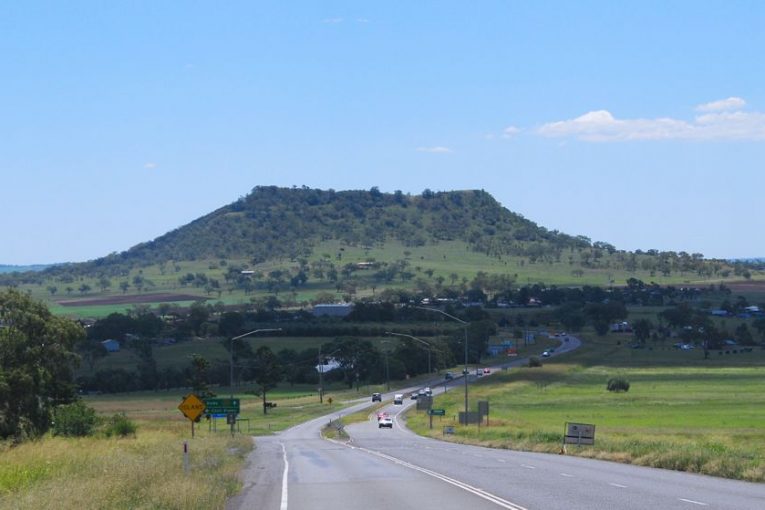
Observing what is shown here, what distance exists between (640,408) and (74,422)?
43121 millimetres

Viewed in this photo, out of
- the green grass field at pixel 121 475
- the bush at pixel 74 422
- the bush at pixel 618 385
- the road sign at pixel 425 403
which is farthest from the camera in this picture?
the bush at pixel 618 385

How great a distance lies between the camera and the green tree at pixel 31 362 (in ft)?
165

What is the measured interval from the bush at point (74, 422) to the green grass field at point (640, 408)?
59.9 feet

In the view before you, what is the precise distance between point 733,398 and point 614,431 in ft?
107

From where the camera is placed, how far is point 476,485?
25219 millimetres

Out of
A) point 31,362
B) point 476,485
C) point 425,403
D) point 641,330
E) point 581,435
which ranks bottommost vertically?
point 425,403

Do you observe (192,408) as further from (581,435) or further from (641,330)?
(641,330)

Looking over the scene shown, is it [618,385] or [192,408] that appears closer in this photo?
[192,408]

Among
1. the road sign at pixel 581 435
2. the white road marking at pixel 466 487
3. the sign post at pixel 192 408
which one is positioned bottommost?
the road sign at pixel 581 435

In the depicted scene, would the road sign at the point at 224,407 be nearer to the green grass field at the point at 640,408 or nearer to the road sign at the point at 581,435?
the green grass field at the point at 640,408

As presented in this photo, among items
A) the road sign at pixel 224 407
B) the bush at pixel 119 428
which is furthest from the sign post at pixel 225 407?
the bush at pixel 119 428

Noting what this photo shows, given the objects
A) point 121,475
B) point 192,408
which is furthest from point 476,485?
point 192,408

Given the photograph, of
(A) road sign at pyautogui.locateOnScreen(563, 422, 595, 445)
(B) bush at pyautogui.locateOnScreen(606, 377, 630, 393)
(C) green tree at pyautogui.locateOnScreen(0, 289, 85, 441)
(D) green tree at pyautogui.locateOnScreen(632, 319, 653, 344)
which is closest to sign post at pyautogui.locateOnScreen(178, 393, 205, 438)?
(A) road sign at pyautogui.locateOnScreen(563, 422, 595, 445)

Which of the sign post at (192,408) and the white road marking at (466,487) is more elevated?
the sign post at (192,408)
